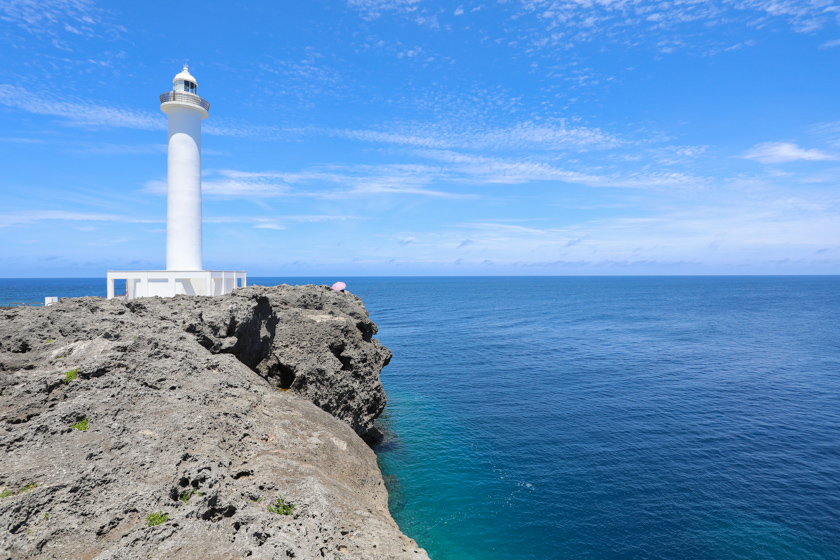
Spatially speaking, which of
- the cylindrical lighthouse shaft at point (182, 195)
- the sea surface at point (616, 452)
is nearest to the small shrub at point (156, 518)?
the sea surface at point (616, 452)

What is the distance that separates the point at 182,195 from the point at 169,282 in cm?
781

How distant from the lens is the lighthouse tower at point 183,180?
3619 cm

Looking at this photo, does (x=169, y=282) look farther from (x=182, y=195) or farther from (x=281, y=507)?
(x=281, y=507)

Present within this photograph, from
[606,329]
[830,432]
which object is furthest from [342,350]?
[606,329]

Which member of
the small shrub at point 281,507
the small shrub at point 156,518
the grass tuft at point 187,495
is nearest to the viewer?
the small shrub at point 156,518

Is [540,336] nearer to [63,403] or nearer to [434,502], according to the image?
[434,502]

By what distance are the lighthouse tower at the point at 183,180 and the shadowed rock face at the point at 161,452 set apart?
719 inches

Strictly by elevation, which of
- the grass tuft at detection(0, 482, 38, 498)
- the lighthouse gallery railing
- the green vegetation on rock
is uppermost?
the lighthouse gallery railing

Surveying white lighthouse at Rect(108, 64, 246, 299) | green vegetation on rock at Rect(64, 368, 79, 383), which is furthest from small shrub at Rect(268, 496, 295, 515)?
white lighthouse at Rect(108, 64, 246, 299)

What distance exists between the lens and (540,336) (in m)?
74.6

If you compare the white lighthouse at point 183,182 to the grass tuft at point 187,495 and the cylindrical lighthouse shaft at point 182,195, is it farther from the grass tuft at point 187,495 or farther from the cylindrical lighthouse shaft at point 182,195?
the grass tuft at point 187,495

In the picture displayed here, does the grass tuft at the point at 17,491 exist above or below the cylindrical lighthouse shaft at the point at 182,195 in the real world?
below

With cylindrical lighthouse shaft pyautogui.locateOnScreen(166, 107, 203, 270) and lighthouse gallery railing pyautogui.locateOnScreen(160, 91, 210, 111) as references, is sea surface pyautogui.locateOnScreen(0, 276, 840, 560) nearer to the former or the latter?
cylindrical lighthouse shaft pyautogui.locateOnScreen(166, 107, 203, 270)

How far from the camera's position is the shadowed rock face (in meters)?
8.34
